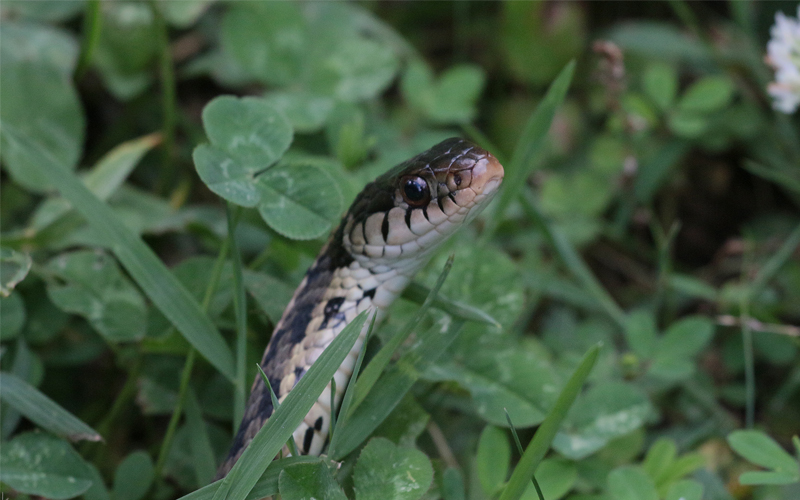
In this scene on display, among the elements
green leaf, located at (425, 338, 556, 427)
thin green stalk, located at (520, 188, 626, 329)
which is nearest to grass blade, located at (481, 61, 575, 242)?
Result: thin green stalk, located at (520, 188, 626, 329)

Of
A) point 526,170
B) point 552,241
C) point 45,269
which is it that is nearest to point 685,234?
point 552,241

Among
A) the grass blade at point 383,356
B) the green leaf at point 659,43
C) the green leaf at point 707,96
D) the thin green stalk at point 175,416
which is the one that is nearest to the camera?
the grass blade at point 383,356

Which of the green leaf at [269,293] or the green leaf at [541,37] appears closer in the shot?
the green leaf at [269,293]

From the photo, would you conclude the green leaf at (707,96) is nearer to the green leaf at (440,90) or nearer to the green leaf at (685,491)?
the green leaf at (440,90)

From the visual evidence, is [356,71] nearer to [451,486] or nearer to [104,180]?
[104,180]

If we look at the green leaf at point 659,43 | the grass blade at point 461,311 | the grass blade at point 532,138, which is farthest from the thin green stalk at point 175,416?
the green leaf at point 659,43

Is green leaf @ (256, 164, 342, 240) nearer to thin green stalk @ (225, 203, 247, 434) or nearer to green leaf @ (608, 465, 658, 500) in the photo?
thin green stalk @ (225, 203, 247, 434)

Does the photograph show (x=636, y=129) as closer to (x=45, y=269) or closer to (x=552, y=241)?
(x=552, y=241)
